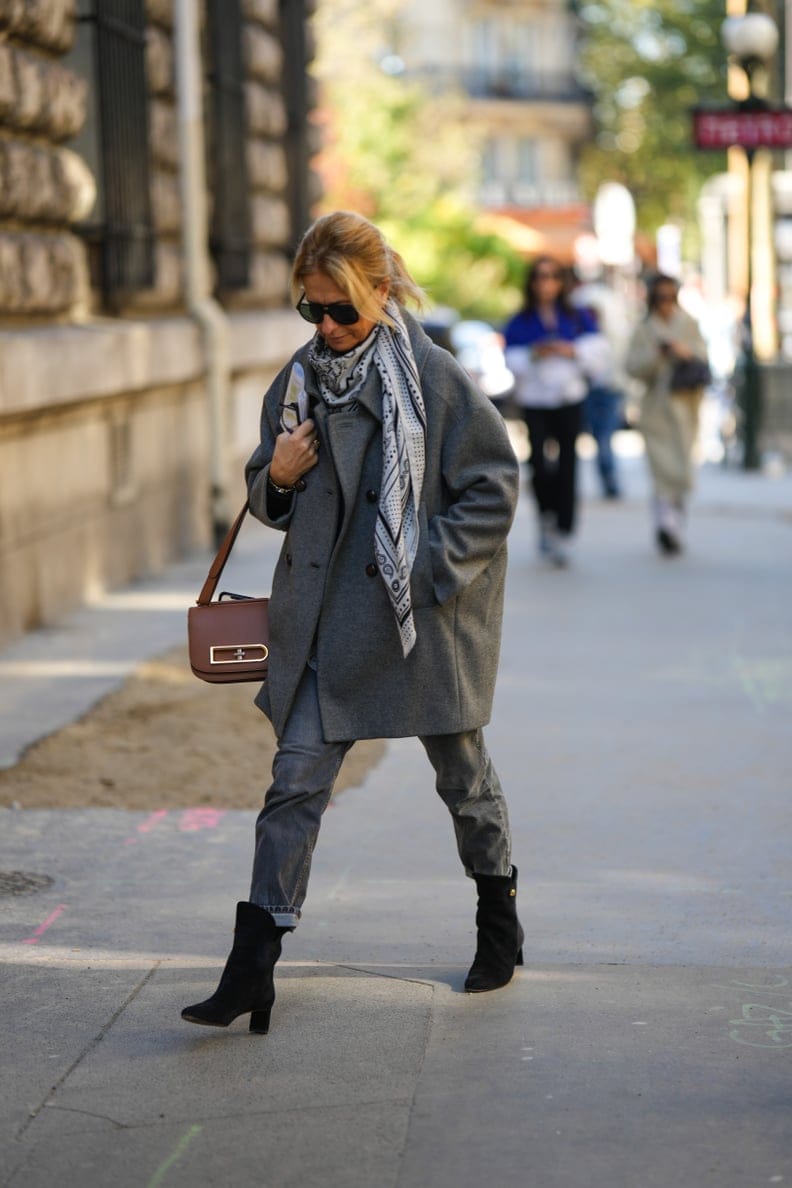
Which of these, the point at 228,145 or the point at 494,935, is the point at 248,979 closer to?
the point at 494,935

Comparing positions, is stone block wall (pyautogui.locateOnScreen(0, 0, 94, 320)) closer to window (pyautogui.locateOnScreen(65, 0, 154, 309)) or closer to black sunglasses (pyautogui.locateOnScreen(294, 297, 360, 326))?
window (pyautogui.locateOnScreen(65, 0, 154, 309))

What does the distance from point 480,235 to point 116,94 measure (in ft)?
119

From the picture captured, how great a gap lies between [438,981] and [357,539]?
3.40ft

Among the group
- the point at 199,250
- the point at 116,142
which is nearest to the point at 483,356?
the point at 199,250

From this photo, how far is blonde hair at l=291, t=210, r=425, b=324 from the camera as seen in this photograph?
4.30 meters

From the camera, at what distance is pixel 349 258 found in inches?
170

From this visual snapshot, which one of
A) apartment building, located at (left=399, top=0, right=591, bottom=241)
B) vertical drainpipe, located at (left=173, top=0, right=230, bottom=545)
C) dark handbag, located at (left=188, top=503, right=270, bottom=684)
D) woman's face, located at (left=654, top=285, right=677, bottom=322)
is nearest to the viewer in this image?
dark handbag, located at (left=188, top=503, right=270, bottom=684)

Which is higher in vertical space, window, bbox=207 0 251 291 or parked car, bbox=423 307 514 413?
window, bbox=207 0 251 291

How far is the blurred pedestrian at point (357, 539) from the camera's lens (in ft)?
14.2

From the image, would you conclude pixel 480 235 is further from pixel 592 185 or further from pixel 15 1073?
pixel 15 1073

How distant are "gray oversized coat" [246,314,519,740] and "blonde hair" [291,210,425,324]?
0.52 ft

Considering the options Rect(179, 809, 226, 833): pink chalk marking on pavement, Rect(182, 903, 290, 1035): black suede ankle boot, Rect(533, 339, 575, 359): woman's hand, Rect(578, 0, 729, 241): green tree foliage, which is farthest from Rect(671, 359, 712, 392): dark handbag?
Rect(578, 0, 729, 241): green tree foliage

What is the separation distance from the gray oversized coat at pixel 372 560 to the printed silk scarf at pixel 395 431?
0.04 metres

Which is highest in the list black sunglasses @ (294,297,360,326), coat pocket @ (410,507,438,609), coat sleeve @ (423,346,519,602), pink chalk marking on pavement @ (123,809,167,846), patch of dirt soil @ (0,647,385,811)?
black sunglasses @ (294,297,360,326)
